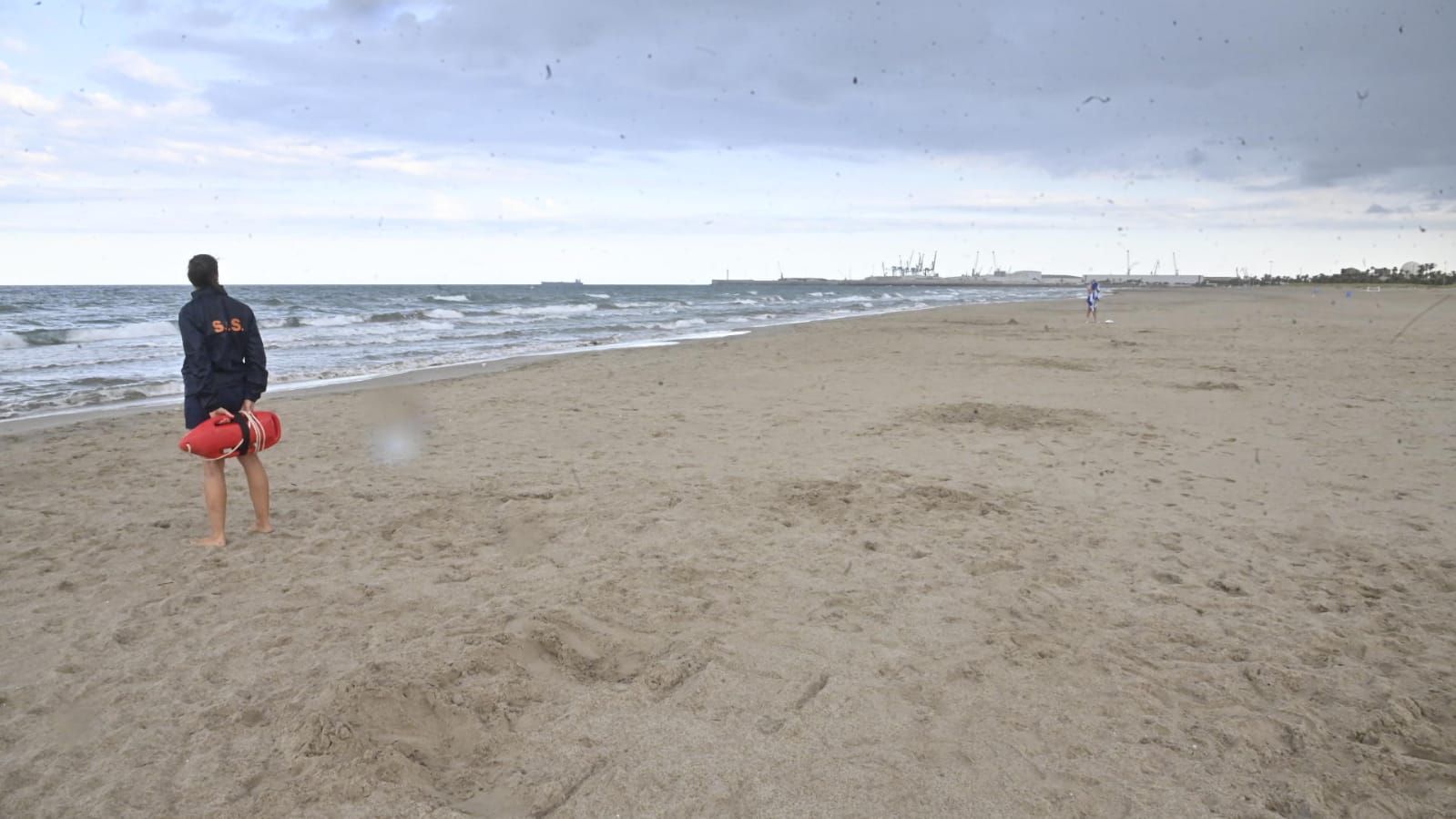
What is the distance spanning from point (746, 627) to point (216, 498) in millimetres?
3142

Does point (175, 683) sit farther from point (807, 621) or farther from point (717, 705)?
point (807, 621)

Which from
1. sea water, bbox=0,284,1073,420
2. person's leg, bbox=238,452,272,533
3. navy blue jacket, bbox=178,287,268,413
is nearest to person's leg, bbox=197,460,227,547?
person's leg, bbox=238,452,272,533

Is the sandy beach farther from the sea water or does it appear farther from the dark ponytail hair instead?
the sea water

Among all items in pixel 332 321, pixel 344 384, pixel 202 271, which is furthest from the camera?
pixel 332 321

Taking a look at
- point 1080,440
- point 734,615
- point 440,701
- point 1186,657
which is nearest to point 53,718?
point 440,701

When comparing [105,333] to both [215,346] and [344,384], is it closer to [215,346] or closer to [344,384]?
[344,384]

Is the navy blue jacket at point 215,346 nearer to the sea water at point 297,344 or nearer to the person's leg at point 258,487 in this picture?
the person's leg at point 258,487

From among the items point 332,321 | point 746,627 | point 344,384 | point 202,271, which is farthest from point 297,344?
point 746,627

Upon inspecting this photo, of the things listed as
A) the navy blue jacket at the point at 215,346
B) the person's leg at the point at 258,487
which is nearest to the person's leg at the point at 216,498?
the person's leg at the point at 258,487

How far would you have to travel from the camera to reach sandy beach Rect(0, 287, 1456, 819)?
2561 millimetres

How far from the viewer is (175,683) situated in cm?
313

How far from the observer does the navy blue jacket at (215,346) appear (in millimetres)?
4523

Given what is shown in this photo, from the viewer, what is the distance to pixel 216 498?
184 inches

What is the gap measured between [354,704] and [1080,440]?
621 centimetres
